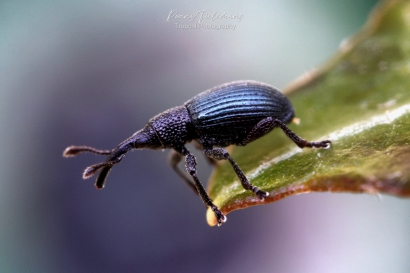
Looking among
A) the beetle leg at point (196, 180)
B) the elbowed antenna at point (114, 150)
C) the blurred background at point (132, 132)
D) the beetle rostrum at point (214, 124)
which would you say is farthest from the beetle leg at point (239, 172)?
the blurred background at point (132, 132)

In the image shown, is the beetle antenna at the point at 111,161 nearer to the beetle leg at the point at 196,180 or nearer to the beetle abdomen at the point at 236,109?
the beetle leg at the point at 196,180

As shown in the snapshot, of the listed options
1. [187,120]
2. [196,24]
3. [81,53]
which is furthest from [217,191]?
[81,53]

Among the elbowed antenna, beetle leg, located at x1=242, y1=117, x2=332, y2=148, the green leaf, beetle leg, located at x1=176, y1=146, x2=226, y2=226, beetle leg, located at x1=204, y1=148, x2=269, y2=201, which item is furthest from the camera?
the elbowed antenna

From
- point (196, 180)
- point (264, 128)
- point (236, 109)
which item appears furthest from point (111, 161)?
point (264, 128)

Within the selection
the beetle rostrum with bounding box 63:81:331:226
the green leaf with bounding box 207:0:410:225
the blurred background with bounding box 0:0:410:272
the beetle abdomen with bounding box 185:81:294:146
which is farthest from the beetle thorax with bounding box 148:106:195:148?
the blurred background with bounding box 0:0:410:272

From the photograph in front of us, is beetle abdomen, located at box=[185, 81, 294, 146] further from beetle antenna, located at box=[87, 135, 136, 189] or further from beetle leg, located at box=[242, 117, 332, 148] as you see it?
beetle antenna, located at box=[87, 135, 136, 189]
